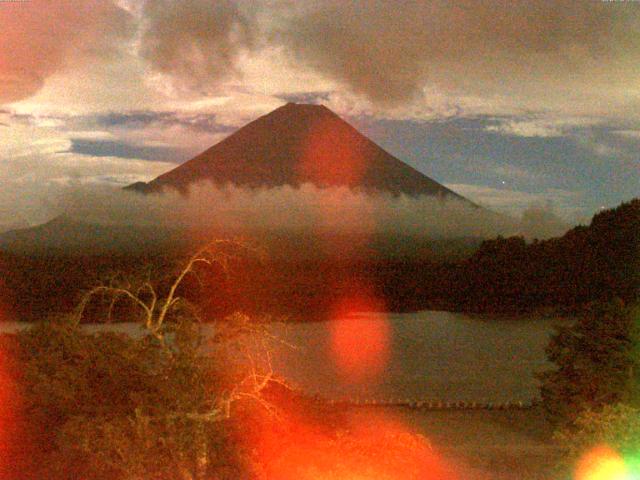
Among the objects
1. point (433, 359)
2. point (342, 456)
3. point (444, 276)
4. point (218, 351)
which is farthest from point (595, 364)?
point (444, 276)

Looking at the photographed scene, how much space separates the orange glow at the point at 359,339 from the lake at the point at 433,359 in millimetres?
133

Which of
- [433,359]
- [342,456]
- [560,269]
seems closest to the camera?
[342,456]

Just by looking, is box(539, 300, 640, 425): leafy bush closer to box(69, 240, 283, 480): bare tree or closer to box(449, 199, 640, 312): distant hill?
box(69, 240, 283, 480): bare tree

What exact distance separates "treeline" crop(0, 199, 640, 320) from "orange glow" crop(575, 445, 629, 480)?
468 inches

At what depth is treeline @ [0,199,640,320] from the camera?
58.1 feet

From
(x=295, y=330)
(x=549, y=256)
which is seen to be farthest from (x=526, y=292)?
(x=295, y=330)

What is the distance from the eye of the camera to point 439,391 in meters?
12.1

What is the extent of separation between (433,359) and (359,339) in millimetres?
2511

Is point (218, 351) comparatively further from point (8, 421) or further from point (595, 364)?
point (595, 364)

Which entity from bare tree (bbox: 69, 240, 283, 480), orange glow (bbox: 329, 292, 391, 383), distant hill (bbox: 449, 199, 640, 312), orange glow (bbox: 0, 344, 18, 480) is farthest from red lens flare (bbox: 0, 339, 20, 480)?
distant hill (bbox: 449, 199, 640, 312)

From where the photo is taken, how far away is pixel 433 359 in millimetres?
15000

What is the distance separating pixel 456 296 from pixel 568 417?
13.4 m

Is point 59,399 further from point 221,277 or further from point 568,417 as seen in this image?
point 221,277

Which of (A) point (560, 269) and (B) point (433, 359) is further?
(A) point (560, 269)
